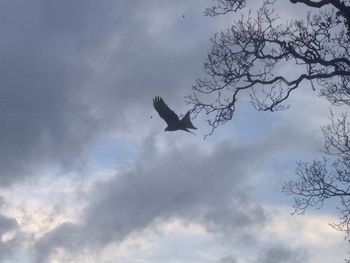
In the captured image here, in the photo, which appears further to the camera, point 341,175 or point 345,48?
point 341,175

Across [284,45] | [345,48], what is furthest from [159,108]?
[345,48]

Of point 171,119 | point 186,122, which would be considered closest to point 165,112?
point 171,119

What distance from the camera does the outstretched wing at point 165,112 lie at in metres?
11.6

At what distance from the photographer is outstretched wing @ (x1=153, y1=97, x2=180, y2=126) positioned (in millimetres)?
11625

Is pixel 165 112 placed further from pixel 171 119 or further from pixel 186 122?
pixel 186 122

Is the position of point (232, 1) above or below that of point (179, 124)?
above

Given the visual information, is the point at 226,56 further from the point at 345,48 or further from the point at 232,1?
the point at 345,48

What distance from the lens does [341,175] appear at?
13.1 meters

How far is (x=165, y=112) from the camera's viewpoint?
11672mm

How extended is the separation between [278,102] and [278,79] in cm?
52

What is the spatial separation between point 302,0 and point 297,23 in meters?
0.98

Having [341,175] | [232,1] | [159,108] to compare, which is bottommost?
[341,175]

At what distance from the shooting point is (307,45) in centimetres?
1231

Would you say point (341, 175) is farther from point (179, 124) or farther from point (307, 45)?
point (179, 124)
